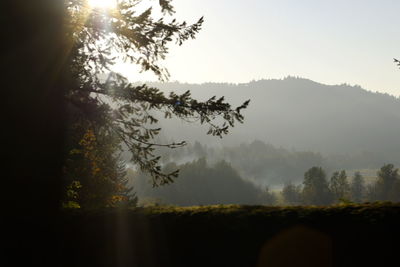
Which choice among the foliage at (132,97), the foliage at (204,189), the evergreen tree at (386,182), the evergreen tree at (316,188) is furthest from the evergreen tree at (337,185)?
the foliage at (132,97)

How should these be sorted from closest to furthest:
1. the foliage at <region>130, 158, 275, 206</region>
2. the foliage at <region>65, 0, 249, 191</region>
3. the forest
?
A: the forest → the foliage at <region>65, 0, 249, 191</region> → the foliage at <region>130, 158, 275, 206</region>

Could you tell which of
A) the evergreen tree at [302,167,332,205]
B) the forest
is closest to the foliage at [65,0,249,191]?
the forest

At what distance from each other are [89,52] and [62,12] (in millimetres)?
2051

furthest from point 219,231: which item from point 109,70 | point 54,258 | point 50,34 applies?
point 109,70

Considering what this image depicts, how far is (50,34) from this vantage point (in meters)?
8.09

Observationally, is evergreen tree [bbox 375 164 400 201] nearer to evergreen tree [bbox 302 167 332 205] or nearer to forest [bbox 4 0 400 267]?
evergreen tree [bbox 302 167 332 205]

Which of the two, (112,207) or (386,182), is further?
(386,182)

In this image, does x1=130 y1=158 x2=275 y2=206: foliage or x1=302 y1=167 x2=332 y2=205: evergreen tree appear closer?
x1=302 y1=167 x2=332 y2=205: evergreen tree

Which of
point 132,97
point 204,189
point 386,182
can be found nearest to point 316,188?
point 386,182

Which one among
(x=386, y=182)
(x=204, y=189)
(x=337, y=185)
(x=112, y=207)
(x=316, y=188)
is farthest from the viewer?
(x=204, y=189)

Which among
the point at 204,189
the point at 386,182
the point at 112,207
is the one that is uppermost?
the point at 386,182

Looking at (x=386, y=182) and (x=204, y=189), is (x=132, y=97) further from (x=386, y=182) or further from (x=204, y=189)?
(x=204, y=189)

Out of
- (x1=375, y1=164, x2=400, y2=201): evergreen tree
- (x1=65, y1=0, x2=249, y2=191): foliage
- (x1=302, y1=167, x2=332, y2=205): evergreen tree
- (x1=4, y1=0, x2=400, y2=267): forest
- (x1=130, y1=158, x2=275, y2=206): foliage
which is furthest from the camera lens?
(x1=130, y1=158, x2=275, y2=206): foliage

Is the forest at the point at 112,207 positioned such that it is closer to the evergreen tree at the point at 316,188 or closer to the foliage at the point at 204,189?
the evergreen tree at the point at 316,188
